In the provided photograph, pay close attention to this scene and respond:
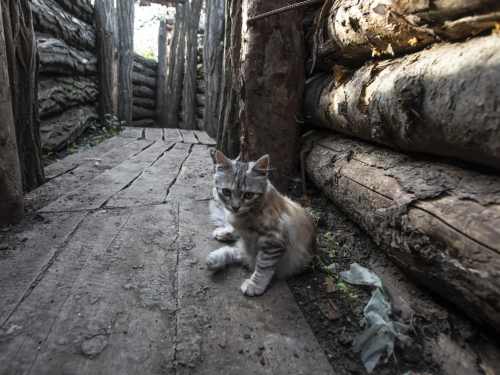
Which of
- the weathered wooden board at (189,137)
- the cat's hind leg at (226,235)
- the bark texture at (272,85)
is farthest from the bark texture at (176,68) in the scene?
the cat's hind leg at (226,235)

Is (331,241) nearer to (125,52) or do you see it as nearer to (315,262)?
(315,262)

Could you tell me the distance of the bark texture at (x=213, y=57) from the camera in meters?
7.41

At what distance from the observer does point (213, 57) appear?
7.52 meters

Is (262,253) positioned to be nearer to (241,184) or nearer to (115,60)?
(241,184)

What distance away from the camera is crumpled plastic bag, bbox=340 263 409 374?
1.50 metres

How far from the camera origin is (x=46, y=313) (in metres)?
1.57

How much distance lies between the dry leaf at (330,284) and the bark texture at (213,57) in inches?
228

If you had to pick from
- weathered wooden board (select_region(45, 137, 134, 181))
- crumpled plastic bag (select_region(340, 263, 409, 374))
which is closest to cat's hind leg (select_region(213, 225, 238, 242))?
crumpled plastic bag (select_region(340, 263, 409, 374))

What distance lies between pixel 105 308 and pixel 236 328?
28.5 inches

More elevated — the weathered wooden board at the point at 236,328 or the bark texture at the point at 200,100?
the bark texture at the point at 200,100

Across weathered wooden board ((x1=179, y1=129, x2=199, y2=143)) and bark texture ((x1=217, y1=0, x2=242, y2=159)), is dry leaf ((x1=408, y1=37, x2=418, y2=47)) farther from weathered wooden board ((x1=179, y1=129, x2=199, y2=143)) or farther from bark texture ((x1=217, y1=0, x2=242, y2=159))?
weathered wooden board ((x1=179, y1=129, x2=199, y2=143))

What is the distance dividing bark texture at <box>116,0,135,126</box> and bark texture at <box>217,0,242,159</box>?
17.1ft

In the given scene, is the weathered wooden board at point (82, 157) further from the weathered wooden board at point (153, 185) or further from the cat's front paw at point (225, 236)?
the cat's front paw at point (225, 236)

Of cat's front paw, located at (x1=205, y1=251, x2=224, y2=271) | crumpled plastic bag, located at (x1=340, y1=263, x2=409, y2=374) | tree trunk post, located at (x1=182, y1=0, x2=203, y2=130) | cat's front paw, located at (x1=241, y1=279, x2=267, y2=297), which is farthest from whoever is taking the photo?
tree trunk post, located at (x1=182, y1=0, x2=203, y2=130)
